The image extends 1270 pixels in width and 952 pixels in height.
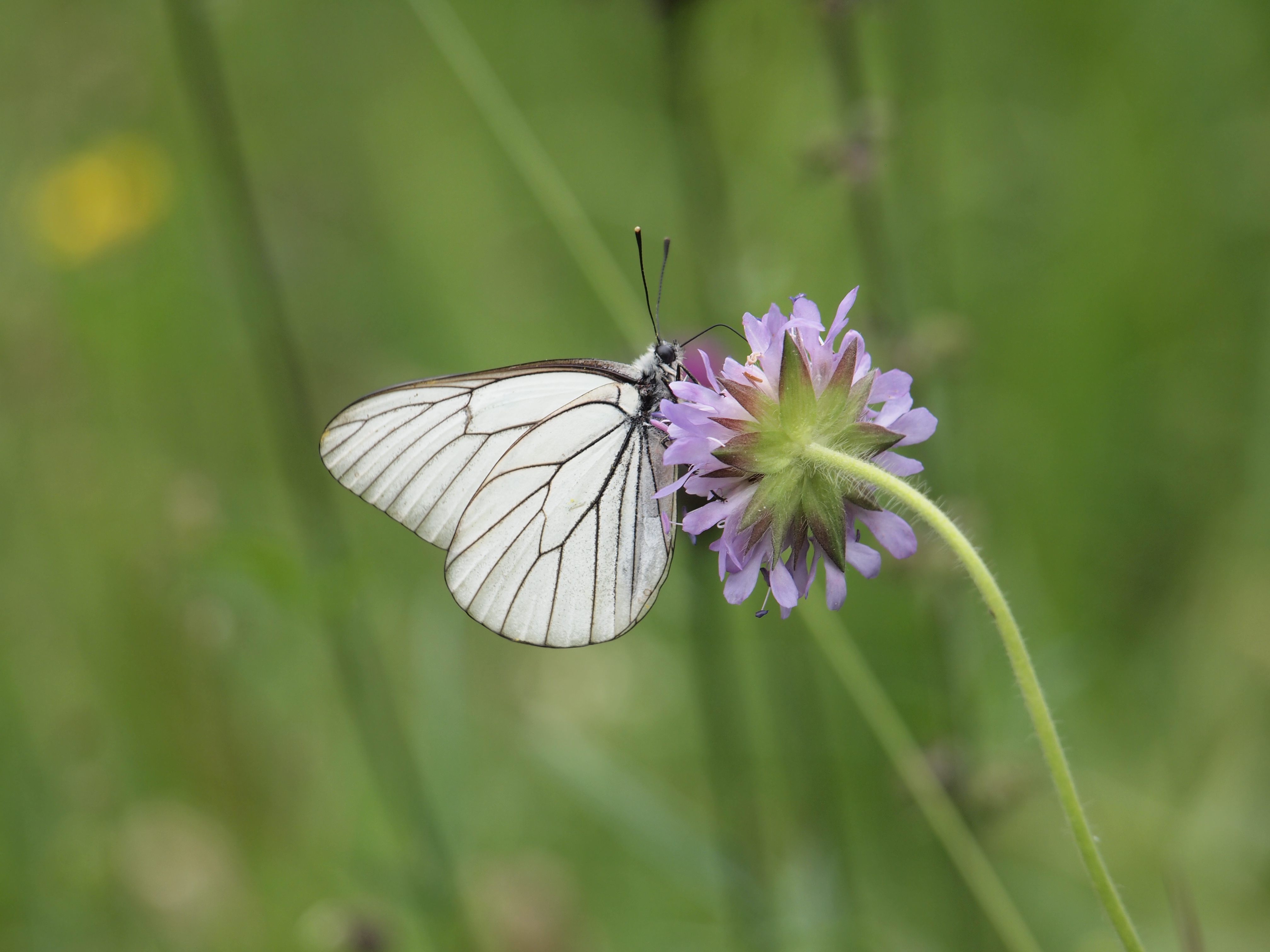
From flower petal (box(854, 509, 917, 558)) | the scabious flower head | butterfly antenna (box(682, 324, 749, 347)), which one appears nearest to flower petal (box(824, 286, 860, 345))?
the scabious flower head

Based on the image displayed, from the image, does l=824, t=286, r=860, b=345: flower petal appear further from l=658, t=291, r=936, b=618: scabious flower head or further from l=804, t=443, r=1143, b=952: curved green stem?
l=804, t=443, r=1143, b=952: curved green stem

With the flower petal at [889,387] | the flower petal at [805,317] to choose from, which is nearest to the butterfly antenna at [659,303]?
the flower petal at [805,317]

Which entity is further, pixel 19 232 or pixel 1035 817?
pixel 19 232

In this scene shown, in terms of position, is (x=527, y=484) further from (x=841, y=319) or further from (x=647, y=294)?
(x=841, y=319)

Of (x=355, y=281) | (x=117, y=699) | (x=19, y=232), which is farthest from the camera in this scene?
(x=355, y=281)

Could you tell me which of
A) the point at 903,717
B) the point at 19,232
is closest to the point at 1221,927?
the point at 903,717

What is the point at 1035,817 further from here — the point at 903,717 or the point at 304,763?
the point at 304,763
